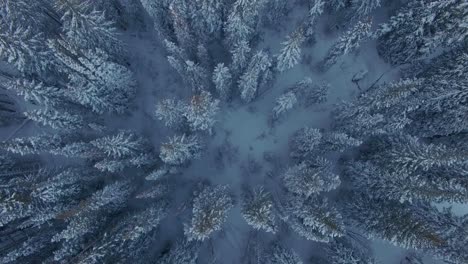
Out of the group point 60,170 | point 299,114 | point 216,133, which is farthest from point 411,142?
point 60,170

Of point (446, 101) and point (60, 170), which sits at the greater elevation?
point (446, 101)

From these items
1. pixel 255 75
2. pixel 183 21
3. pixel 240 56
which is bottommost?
pixel 255 75

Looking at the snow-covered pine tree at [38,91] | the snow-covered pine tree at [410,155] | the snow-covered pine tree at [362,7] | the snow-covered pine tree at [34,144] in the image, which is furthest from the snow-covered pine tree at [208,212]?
the snow-covered pine tree at [362,7]

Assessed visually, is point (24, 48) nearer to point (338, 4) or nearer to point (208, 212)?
point (208, 212)

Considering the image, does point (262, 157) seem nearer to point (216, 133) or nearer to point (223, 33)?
point (216, 133)

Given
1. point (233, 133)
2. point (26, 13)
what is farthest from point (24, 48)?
point (233, 133)

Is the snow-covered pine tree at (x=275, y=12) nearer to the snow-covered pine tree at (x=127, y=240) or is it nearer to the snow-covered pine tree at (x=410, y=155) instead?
the snow-covered pine tree at (x=410, y=155)
